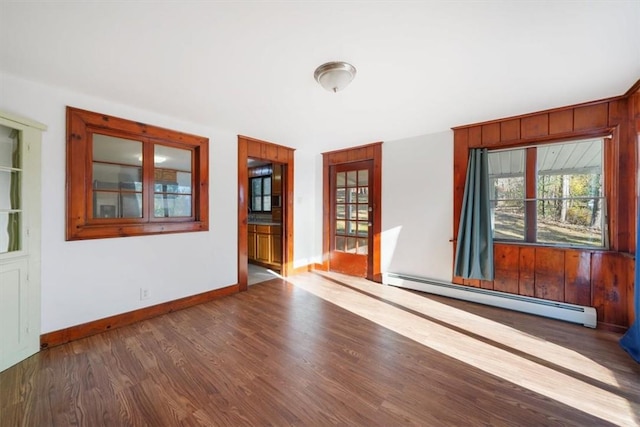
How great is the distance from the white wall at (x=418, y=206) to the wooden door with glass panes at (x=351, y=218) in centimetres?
34

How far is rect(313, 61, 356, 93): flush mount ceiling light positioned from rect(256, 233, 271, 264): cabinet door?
3464 mm

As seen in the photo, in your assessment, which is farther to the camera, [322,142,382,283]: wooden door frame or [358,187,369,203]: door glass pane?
[358,187,369,203]: door glass pane

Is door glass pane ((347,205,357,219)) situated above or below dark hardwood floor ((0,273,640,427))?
above

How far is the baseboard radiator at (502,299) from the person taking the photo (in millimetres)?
2684

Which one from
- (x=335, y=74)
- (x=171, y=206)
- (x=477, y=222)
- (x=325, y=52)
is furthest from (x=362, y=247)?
(x=325, y=52)

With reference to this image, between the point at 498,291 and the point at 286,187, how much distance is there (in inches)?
133

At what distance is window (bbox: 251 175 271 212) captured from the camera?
225 inches

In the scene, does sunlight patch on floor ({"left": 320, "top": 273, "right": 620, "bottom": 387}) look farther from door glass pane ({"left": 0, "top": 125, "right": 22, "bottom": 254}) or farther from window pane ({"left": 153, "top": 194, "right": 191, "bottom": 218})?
door glass pane ({"left": 0, "top": 125, "right": 22, "bottom": 254})

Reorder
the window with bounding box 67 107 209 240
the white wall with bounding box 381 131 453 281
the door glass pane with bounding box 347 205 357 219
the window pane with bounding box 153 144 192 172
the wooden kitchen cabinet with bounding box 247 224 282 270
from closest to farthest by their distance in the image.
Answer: the window with bounding box 67 107 209 240 < the window pane with bounding box 153 144 192 172 < the white wall with bounding box 381 131 453 281 < the door glass pane with bounding box 347 205 357 219 < the wooden kitchen cabinet with bounding box 247 224 282 270

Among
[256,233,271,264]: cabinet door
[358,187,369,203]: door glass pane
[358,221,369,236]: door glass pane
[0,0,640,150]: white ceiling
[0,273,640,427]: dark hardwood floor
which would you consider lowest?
[0,273,640,427]: dark hardwood floor

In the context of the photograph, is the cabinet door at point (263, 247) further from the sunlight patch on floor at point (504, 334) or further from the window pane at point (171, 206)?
the sunlight patch on floor at point (504, 334)

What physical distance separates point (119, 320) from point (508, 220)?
453cm

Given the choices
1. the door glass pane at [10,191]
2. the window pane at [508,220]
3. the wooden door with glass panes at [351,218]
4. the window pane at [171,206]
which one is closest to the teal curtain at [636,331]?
the window pane at [508,220]

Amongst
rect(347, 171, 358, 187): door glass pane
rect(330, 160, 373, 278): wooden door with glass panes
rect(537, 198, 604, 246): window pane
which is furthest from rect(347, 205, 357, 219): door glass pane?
rect(537, 198, 604, 246): window pane
